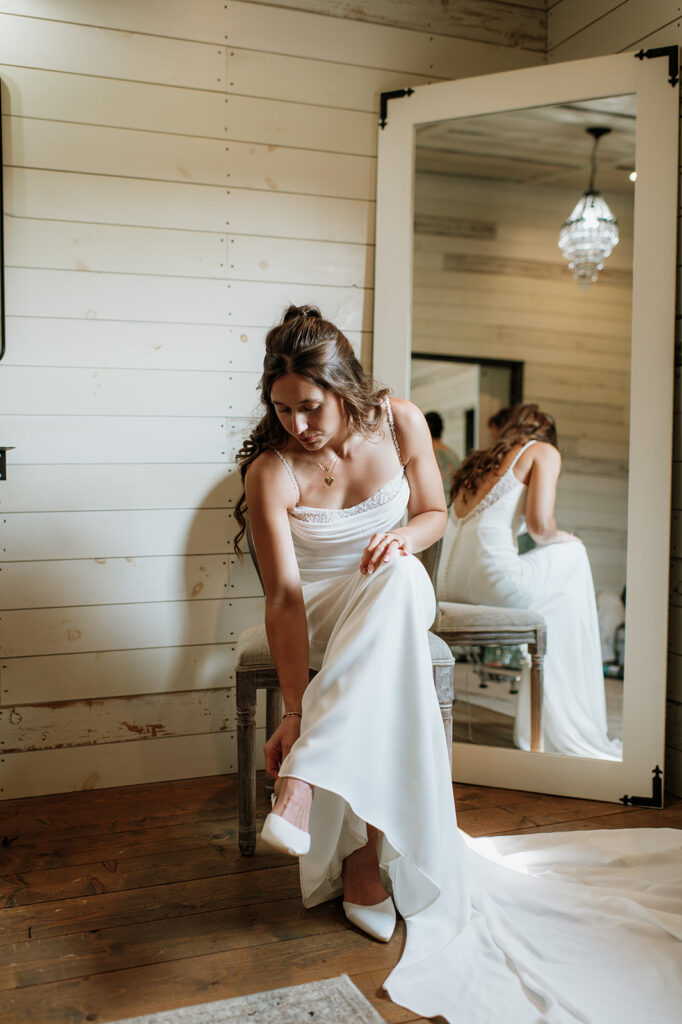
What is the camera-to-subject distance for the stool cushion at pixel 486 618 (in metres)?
2.49

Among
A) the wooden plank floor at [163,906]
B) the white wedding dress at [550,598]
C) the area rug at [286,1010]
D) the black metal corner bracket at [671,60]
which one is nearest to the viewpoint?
the area rug at [286,1010]

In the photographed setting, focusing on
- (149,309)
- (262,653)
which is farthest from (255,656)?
(149,309)

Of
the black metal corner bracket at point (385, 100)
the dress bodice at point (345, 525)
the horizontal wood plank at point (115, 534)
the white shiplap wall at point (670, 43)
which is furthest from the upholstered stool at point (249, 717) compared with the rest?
the black metal corner bracket at point (385, 100)

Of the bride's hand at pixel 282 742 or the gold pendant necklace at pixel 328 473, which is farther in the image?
the gold pendant necklace at pixel 328 473

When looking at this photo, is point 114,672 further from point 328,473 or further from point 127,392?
point 328,473

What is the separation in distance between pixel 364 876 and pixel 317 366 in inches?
42.5

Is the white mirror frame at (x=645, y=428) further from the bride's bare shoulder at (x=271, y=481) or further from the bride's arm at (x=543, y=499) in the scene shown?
the bride's bare shoulder at (x=271, y=481)

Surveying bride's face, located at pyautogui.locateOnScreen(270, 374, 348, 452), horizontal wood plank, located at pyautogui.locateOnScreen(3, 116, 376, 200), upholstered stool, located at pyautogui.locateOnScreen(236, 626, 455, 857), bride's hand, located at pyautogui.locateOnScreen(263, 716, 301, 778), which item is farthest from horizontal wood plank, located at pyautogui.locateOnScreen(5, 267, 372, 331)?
bride's hand, located at pyautogui.locateOnScreen(263, 716, 301, 778)

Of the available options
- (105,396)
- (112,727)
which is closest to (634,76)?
(105,396)

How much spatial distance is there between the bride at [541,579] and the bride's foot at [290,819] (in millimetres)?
1128

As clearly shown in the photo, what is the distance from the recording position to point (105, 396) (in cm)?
249

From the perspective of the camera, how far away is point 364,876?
175cm

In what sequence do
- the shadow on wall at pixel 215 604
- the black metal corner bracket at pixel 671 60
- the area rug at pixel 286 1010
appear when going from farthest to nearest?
the shadow on wall at pixel 215 604 → the black metal corner bracket at pixel 671 60 → the area rug at pixel 286 1010

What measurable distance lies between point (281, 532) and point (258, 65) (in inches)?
61.3
